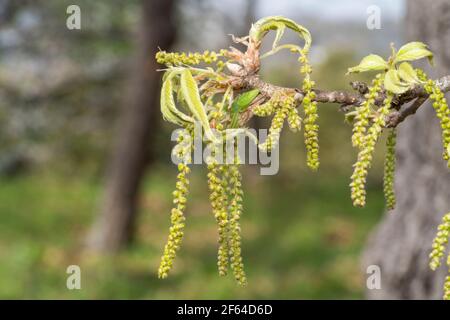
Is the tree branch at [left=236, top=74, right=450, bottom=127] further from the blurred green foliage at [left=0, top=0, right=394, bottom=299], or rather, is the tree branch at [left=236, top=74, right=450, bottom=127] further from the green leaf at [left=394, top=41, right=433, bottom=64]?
the blurred green foliage at [left=0, top=0, right=394, bottom=299]

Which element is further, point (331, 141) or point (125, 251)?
point (331, 141)

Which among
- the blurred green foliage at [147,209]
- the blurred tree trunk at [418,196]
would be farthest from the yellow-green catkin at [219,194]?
the blurred green foliage at [147,209]

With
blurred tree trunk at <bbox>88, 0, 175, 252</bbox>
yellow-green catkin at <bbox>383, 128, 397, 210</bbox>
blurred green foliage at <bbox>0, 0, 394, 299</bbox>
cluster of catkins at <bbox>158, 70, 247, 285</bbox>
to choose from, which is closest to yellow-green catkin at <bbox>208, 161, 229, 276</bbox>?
cluster of catkins at <bbox>158, 70, 247, 285</bbox>

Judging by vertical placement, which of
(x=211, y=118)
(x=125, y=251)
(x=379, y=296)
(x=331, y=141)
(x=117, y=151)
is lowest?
(x=379, y=296)

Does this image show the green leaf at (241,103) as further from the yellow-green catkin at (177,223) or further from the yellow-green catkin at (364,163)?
the yellow-green catkin at (364,163)

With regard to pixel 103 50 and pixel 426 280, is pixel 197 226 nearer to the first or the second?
pixel 103 50

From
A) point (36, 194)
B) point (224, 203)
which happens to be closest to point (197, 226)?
point (36, 194)
